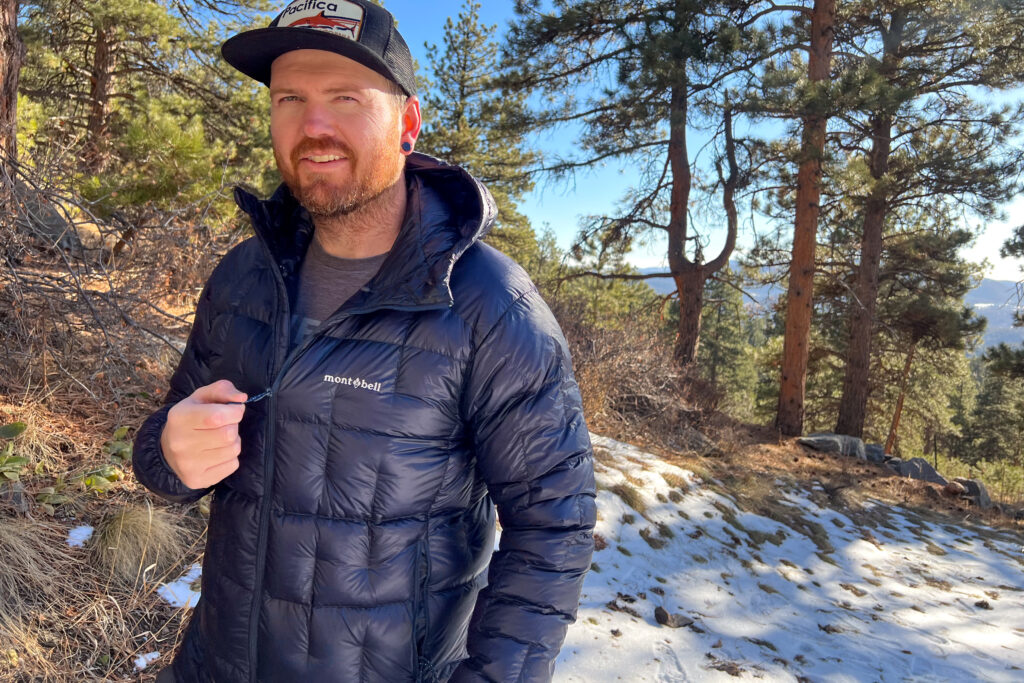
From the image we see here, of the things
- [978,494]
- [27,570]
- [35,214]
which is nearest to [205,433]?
[27,570]

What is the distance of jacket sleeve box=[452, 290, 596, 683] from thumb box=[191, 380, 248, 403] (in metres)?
0.45

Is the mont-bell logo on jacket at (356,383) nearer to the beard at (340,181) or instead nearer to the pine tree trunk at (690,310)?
the beard at (340,181)

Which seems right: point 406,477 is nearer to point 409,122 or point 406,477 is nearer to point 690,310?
point 409,122

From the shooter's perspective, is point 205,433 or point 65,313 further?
point 65,313

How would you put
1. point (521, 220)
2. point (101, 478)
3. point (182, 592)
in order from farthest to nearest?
point (521, 220)
point (101, 478)
point (182, 592)

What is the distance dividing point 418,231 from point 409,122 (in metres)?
0.27

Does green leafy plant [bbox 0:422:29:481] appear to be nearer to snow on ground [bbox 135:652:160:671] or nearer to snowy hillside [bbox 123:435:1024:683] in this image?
snowy hillside [bbox 123:435:1024:683]

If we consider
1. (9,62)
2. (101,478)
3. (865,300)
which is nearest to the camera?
(101,478)

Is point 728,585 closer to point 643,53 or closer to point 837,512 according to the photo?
point 837,512

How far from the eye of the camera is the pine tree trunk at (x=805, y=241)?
9.67 metres

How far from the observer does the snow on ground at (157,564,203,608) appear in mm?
2822

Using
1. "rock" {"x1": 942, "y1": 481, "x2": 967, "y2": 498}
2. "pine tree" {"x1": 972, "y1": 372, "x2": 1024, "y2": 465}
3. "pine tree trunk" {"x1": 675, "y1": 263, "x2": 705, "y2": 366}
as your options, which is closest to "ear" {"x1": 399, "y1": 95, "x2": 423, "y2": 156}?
"pine tree trunk" {"x1": 675, "y1": 263, "x2": 705, "y2": 366}

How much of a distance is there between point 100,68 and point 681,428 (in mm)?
10717

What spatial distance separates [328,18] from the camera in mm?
1271
